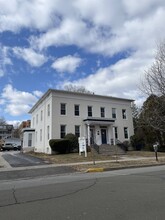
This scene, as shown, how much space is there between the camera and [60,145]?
2892cm

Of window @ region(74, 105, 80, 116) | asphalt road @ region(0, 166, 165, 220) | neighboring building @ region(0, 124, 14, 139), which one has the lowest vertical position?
asphalt road @ region(0, 166, 165, 220)

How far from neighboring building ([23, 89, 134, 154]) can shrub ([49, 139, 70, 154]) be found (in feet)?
5.97

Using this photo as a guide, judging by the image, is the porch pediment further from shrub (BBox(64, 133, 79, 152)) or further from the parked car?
the parked car

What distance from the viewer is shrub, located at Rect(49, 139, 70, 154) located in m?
28.8

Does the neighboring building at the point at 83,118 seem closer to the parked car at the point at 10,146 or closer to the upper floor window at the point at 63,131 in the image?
the upper floor window at the point at 63,131

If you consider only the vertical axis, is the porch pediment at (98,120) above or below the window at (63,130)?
above

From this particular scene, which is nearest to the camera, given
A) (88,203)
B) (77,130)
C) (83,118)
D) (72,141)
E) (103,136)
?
(88,203)

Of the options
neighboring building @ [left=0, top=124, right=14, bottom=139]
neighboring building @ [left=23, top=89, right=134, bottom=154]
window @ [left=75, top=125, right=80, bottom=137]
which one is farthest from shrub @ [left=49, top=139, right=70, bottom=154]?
neighboring building @ [left=0, top=124, right=14, bottom=139]

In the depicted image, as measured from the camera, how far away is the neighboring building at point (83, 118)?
31578mm

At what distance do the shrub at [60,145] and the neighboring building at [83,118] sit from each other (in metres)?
1.82

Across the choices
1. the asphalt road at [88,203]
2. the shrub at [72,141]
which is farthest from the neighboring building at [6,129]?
the asphalt road at [88,203]

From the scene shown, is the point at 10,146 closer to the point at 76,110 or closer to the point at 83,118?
the point at 76,110

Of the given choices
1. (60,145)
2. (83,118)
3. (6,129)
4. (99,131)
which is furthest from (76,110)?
(6,129)

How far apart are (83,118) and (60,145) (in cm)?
580
